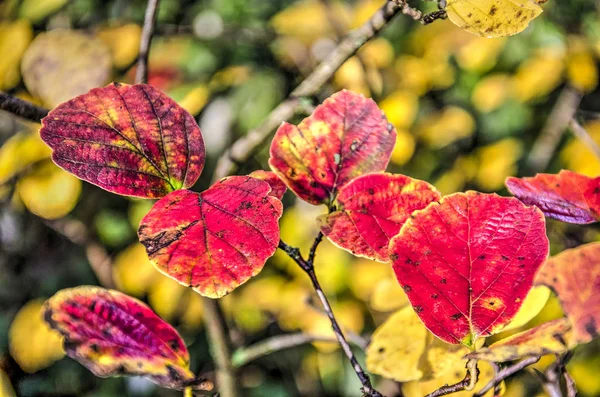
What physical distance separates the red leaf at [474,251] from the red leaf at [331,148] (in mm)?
62

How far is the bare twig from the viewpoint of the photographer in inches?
42.7

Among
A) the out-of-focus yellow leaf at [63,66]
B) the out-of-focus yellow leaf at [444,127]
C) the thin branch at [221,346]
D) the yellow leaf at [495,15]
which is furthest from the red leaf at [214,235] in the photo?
the out-of-focus yellow leaf at [444,127]

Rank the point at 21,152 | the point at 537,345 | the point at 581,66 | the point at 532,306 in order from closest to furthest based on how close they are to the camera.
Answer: the point at 537,345 → the point at 532,306 → the point at 21,152 → the point at 581,66

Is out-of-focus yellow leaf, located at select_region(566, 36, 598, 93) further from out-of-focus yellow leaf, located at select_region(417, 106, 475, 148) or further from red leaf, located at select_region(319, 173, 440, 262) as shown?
red leaf, located at select_region(319, 173, 440, 262)

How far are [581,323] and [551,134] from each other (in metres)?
1.00

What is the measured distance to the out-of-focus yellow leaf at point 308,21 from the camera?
105 centimetres

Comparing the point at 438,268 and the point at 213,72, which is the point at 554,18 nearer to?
the point at 213,72

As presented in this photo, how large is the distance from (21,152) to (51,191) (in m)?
0.08

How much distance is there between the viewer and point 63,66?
817 mm

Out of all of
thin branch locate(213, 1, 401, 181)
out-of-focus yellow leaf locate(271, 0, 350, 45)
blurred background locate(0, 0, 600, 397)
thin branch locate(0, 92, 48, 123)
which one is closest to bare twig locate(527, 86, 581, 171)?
blurred background locate(0, 0, 600, 397)

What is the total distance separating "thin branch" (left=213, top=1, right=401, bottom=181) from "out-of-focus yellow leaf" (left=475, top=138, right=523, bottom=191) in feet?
2.17

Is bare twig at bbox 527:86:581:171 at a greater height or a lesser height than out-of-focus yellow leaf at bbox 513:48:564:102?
lesser

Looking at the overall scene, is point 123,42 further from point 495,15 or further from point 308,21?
point 495,15

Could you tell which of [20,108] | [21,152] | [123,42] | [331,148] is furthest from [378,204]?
[123,42]
